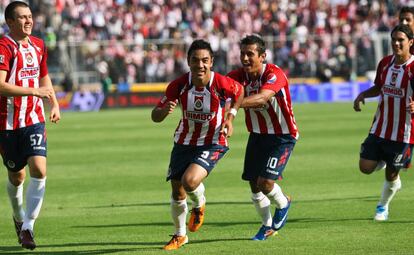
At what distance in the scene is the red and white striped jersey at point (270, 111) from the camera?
9.96 m

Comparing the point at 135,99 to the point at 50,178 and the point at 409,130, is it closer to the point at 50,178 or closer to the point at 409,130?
the point at 50,178

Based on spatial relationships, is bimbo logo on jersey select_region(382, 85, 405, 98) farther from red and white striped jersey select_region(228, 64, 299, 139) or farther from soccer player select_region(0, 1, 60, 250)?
soccer player select_region(0, 1, 60, 250)

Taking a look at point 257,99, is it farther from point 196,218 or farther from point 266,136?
point 196,218

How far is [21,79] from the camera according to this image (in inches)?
377

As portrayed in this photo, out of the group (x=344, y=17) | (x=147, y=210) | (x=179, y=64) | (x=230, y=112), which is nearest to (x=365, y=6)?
(x=344, y=17)

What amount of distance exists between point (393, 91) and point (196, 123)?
2.72 meters

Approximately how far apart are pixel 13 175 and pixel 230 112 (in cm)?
252

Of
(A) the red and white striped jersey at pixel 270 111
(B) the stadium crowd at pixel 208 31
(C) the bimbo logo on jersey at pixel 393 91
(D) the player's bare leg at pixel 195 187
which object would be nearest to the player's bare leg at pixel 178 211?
(D) the player's bare leg at pixel 195 187

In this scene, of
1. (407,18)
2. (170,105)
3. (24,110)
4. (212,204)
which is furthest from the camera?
(212,204)

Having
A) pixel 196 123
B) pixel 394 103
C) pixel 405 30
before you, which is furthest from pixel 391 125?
pixel 196 123

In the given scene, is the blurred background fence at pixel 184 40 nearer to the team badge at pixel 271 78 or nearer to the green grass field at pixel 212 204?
the green grass field at pixel 212 204

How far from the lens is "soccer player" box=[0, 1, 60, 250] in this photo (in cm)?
947

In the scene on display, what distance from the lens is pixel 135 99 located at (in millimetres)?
35125

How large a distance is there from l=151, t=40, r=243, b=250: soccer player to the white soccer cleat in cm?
239
